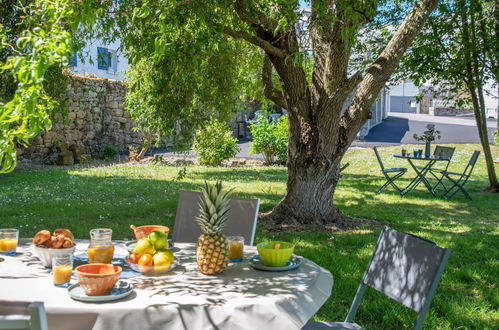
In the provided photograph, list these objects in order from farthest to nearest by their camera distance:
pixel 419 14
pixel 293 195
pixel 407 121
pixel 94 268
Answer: pixel 407 121
pixel 293 195
pixel 419 14
pixel 94 268

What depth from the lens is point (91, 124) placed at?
16875 millimetres

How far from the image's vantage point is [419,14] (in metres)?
7.08

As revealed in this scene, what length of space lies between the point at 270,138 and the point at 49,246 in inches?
531

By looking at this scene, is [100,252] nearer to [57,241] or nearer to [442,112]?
[57,241]

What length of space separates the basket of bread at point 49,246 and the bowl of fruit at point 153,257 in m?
0.32

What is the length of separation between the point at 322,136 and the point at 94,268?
5.21 m

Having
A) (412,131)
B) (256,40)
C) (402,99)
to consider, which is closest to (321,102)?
(256,40)

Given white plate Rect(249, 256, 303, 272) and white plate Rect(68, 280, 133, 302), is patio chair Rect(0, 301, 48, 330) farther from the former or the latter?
white plate Rect(249, 256, 303, 272)

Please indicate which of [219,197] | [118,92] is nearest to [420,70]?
[219,197]

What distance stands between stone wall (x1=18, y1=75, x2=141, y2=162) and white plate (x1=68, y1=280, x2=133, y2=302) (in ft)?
43.9

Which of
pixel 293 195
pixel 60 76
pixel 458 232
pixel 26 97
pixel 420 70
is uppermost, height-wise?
pixel 420 70

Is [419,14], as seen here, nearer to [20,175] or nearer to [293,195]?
[293,195]

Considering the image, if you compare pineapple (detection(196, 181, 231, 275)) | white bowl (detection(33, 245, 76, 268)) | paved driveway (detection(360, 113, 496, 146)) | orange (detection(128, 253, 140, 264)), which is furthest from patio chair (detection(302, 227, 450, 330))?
paved driveway (detection(360, 113, 496, 146))

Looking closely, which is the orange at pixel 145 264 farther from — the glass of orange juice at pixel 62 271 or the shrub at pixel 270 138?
the shrub at pixel 270 138
